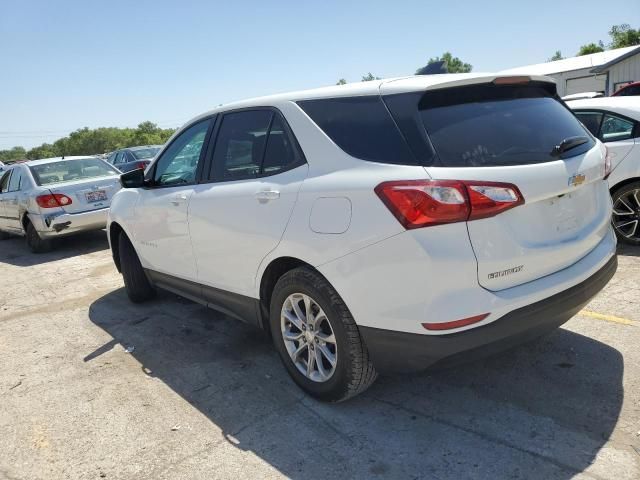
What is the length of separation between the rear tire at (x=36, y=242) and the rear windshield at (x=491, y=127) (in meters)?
8.07

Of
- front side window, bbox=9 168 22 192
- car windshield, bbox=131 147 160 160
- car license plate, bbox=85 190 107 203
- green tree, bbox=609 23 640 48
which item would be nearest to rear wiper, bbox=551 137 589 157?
car license plate, bbox=85 190 107 203

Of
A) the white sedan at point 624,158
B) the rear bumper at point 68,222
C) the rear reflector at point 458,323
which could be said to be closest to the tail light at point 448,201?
the rear reflector at point 458,323

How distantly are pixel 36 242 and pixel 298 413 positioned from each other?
7559 millimetres

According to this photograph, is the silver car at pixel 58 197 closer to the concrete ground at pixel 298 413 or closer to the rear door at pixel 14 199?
the rear door at pixel 14 199

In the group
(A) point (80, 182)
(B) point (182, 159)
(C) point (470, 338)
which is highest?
(B) point (182, 159)

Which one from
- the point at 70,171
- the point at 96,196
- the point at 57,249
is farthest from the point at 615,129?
the point at 57,249

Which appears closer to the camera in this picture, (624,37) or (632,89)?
(632,89)

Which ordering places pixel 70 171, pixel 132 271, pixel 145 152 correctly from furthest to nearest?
1. pixel 145 152
2. pixel 70 171
3. pixel 132 271

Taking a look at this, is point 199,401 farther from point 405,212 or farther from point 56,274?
point 56,274

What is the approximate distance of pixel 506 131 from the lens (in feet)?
9.04

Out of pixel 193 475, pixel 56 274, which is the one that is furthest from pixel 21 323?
pixel 193 475

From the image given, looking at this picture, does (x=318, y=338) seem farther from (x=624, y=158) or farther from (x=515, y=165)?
(x=624, y=158)

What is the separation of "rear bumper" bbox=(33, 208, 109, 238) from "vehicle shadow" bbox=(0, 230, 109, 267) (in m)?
0.39

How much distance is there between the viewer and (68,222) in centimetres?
853
